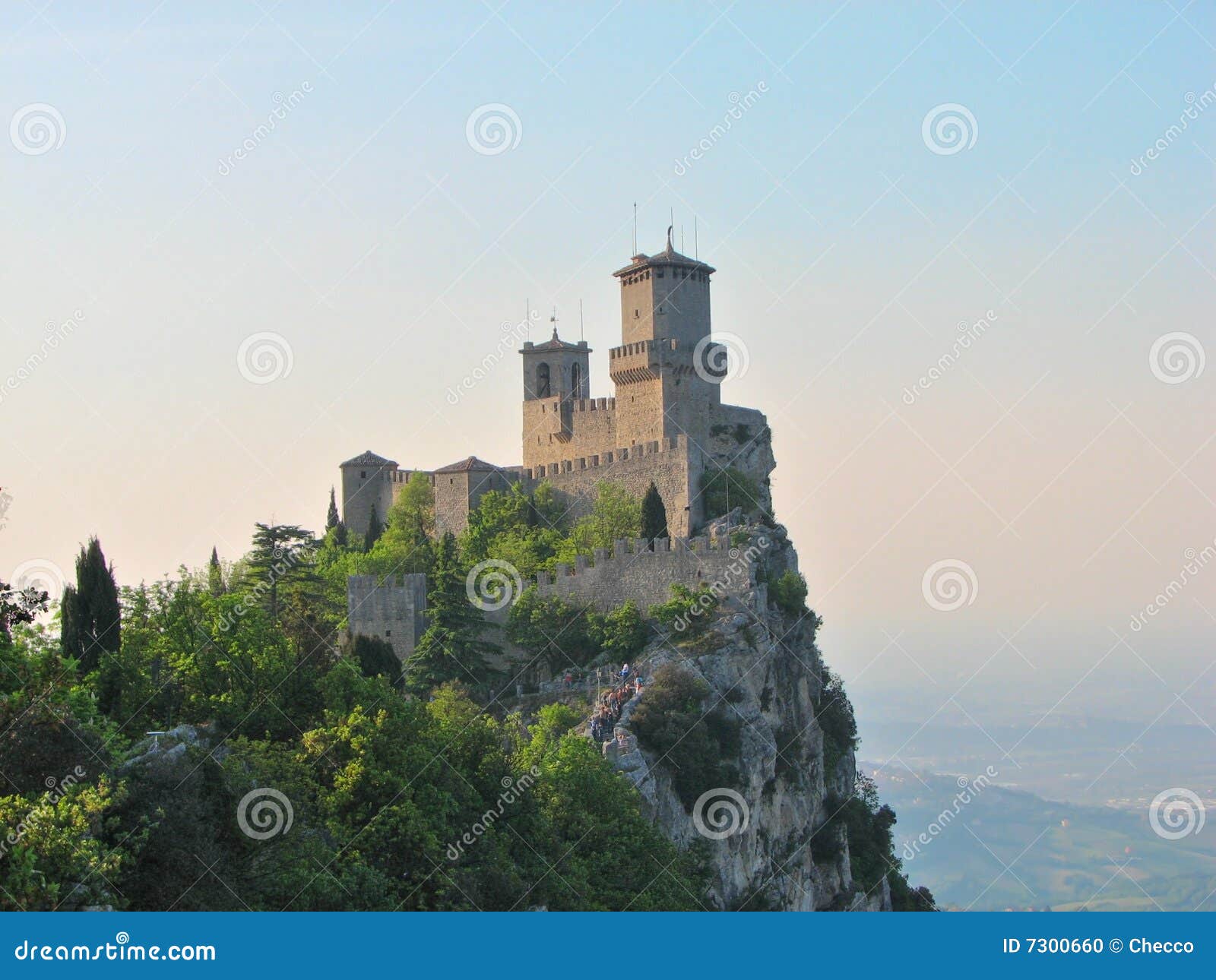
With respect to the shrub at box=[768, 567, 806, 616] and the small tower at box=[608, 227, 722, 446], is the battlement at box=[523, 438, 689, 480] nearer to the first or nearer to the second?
the small tower at box=[608, 227, 722, 446]

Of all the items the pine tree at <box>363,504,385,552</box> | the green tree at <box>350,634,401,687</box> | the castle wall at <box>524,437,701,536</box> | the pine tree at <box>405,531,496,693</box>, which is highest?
the pine tree at <box>363,504,385,552</box>

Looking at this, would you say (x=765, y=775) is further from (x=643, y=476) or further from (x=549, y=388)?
(x=549, y=388)

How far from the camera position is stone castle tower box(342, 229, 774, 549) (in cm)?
6481

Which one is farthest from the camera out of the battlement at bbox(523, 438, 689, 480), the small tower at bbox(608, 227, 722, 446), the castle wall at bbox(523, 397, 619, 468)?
the castle wall at bbox(523, 397, 619, 468)

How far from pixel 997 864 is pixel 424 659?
121304 millimetres

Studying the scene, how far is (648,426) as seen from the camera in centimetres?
6612

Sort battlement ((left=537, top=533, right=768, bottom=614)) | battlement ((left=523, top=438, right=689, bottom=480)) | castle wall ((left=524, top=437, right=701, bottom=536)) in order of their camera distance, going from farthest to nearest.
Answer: battlement ((left=523, top=438, right=689, bottom=480)), castle wall ((left=524, top=437, right=701, bottom=536)), battlement ((left=537, top=533, right=768, bottom=614))

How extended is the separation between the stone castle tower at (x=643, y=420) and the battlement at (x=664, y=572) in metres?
5.05

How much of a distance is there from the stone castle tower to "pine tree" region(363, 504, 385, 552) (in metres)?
3.27

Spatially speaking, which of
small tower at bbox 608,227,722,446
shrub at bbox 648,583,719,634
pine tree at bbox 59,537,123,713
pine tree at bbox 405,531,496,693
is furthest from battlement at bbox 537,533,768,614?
pine tree at bbox 59,537,123,713

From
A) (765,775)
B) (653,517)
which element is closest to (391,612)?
(653,517)

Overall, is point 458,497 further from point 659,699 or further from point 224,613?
point 224,613

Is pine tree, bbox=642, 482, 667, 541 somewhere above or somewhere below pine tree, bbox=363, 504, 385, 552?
below

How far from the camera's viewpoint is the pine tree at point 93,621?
39.3m
